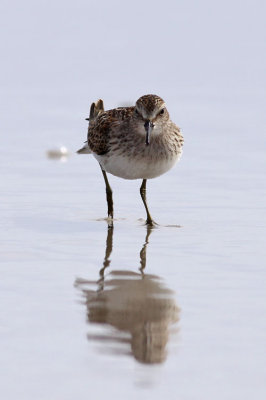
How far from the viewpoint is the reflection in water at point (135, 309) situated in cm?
699

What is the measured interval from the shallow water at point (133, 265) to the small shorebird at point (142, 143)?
0.58 metres

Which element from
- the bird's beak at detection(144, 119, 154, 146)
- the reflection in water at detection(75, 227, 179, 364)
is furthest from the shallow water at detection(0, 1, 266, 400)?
the bird's beak at detection(144, 119, 154, 146)

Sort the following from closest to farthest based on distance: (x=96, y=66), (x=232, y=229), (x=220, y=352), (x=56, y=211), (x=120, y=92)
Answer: (x=220, y=352)
(x=232, y=229)
(x=56, y=211)
(x=120, y=92)
(x=96, y=66)

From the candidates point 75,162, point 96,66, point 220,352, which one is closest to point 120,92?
point 96,66

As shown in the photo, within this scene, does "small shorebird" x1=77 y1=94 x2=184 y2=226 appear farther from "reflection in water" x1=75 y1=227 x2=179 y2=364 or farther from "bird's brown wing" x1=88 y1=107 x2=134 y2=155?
"reflection in water" x1=75 y1=227 x2=179 y2=364

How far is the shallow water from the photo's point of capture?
6391 millimetres

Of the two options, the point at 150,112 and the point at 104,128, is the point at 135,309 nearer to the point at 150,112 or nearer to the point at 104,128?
the point at 150,112

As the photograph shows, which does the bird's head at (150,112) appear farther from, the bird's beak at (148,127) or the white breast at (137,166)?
the white breast at (137,166)

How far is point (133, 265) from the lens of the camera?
938 cm

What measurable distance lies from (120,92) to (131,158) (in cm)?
1218

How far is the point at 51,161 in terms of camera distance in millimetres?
15438

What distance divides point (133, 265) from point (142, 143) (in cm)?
238

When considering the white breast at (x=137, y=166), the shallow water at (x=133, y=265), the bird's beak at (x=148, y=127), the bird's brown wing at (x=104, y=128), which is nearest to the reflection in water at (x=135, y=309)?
the shallow water at (x=133, y=265)

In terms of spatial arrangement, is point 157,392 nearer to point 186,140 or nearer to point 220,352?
point 220,352
